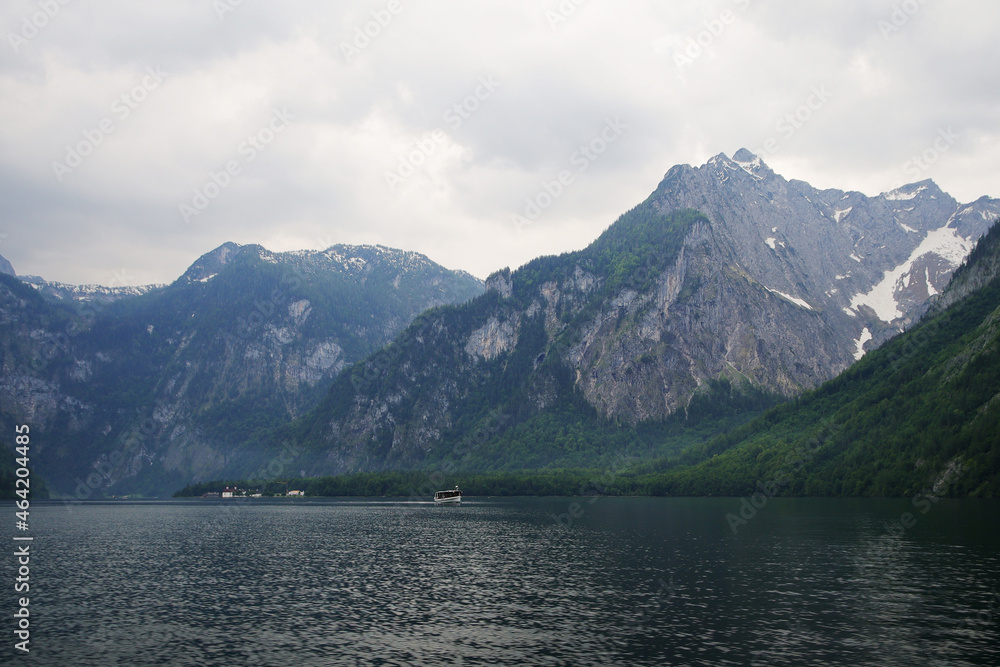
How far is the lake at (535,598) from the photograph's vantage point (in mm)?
53625

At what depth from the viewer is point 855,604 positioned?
2621 inches

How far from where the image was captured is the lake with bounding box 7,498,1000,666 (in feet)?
176

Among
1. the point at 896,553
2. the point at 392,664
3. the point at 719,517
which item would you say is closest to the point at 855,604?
the point at 896,553

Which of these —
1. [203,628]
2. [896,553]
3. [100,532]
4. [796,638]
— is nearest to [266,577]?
[203,628]

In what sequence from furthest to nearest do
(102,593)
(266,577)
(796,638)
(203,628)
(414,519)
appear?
1. (414,519)
2. (266,577)
3. (102,593)
4. (203,628)
5. (796,638)

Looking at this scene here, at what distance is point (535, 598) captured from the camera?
242ft

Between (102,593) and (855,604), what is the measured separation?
78.4 meters

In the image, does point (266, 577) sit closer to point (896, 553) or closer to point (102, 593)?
point (102, 593)

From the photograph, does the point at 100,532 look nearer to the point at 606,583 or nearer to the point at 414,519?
the point at 414,519

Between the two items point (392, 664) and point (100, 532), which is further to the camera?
point (100, 532)

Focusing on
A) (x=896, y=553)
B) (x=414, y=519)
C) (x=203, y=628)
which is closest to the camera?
(x=203, y=628)

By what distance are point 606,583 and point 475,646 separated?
28.8 meters

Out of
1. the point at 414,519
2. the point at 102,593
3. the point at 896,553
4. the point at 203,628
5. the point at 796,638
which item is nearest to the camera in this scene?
the point at 796,638

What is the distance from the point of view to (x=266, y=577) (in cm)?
9044
